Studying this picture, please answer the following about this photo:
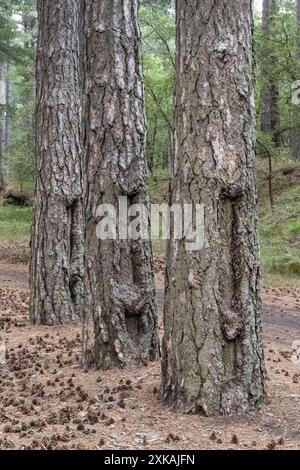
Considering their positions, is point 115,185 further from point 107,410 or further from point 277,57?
point 277,57

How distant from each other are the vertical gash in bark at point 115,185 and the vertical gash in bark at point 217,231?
1274 mm

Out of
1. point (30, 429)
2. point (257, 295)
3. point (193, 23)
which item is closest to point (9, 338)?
point (30, 429)

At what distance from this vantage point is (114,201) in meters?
5.84

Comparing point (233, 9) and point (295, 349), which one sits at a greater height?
point (233, 9)

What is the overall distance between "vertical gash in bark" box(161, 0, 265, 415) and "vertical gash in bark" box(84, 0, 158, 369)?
1274 millimetres

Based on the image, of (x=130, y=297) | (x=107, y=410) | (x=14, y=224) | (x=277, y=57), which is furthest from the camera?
(x=14, y=224)

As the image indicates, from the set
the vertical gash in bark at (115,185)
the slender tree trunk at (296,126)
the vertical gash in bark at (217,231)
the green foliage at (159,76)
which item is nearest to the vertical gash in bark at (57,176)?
the vertical gash in bark at (115,185)

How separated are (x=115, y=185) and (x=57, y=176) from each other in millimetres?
2610

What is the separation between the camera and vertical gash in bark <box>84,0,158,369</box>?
18.8ft

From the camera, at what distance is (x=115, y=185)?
5832 mm

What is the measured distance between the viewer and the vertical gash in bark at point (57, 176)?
806 centimetres

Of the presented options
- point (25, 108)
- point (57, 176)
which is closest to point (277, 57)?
point (57, 176)
